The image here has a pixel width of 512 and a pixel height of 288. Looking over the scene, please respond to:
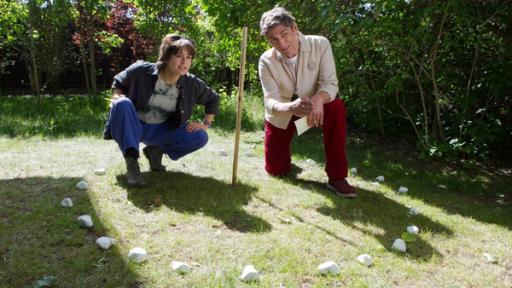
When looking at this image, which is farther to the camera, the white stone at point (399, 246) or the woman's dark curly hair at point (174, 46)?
the woman's dark curly hair at point (174, 46)

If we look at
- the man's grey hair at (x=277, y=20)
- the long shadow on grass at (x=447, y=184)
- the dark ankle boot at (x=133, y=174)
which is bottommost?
the long shadow on grass at (x=447, y=184)

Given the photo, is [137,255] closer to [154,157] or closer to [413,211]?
[154,157]

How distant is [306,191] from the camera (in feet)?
11.9

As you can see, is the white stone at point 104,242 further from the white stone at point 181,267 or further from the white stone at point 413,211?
the white stone at point 413,211

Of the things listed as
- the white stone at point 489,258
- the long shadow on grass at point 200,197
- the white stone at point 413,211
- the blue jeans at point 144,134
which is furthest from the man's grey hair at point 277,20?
the white stone at point 489,258

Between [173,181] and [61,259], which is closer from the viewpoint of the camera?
[61,259]

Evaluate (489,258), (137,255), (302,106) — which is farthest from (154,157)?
(489,258)

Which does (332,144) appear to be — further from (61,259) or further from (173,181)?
(61,259)

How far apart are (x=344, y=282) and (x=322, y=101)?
60.4 inches

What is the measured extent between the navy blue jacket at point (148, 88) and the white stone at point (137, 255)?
1363 millimetres

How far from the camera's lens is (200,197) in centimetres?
329

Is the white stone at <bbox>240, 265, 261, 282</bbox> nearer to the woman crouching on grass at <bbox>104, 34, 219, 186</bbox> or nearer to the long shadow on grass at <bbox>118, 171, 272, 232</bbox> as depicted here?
the long shadow on grass at <bbox>118, 171, 272, 232</bbox>

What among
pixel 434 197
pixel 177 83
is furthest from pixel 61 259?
pixel 434 197

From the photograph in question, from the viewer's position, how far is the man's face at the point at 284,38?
3.31 metres
